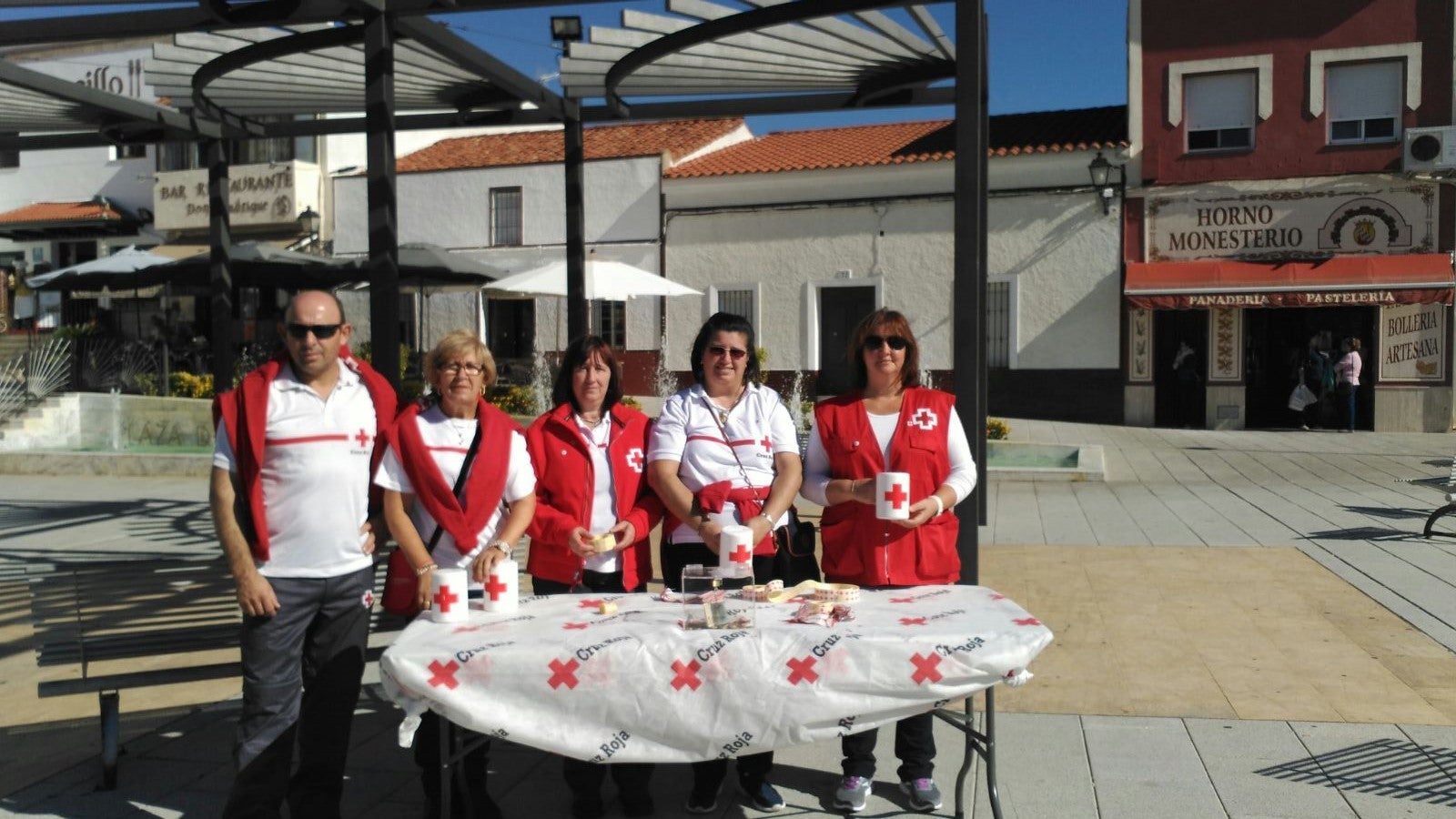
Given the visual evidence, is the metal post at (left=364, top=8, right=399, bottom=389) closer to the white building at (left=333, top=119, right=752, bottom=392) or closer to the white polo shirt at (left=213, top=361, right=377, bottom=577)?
the white polo shirt at (left=213, top=361, right=377, bottom=577)

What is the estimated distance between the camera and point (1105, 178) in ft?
70.6

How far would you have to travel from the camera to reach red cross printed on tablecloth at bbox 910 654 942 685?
133 inches

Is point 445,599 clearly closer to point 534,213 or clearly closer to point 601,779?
point 601,779

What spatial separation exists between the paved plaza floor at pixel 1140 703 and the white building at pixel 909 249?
1237 cm

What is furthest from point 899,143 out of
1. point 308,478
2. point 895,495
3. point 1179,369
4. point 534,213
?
point 308,478

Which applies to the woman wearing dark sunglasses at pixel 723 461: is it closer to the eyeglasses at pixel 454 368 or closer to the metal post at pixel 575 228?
the eyeglasses at pixel 454 368

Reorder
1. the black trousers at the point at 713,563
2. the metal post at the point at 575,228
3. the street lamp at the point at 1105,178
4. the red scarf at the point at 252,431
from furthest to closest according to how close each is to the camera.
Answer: the street lamp at the point at 1105,178 < the metal post at the point at 575,228 < the black trousers at the point at 713,563 < the red scarf at the point at 252,431

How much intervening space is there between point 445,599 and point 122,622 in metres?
1.74

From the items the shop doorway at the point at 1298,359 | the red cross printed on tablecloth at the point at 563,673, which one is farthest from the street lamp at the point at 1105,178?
the red cross printed on tablecloth at the point at 563,673

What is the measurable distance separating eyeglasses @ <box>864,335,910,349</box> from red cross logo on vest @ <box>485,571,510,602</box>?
149 cm

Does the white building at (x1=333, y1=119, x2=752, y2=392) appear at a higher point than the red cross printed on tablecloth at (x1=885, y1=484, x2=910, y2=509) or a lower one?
higher

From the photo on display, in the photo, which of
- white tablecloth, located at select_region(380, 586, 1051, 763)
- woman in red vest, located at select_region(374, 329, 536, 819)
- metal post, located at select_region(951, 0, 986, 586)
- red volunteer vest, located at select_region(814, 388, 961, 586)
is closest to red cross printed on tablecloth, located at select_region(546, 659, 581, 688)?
white tablecloth, located at select_region(380, 586, 1051, 763)

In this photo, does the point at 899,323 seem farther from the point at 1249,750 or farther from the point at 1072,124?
the point at 1072,124

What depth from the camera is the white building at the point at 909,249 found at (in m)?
22.2
